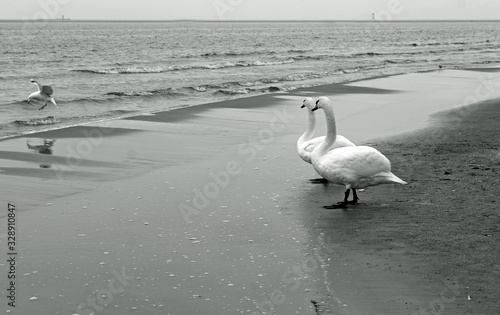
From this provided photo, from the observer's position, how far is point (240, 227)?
Result: 7156mm

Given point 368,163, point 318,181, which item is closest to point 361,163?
point 368,163

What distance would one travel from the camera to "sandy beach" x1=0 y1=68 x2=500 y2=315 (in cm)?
537

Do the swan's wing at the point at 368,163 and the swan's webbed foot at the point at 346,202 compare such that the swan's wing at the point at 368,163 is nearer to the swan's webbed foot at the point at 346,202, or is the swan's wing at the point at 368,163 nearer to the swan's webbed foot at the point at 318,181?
the swan's webbed foot at the point at 346,202

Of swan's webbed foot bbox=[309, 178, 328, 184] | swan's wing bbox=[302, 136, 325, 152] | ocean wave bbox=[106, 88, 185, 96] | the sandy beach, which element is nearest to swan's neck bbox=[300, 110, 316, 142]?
swan's wing bbox=[302, 136, 325, 152]

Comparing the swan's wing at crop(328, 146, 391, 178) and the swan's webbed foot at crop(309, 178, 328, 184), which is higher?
the swan's wing at crop(328, 146, 391, 178)

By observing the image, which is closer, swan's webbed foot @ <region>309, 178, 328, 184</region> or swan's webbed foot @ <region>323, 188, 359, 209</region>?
swan's webbed foot @ <region>323, 188, 359, 209</region>

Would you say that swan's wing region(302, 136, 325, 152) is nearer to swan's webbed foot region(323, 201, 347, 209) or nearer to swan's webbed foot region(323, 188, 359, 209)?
swan's webbed foot region(323, 188, 359, 209)

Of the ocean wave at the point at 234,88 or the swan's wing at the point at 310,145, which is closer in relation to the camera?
the swan's wing at the point at 310,145

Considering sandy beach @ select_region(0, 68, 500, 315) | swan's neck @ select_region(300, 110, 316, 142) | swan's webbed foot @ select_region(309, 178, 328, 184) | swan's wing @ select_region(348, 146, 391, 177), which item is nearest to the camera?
sandy beach @ select_region(0, 68, 500, 315)

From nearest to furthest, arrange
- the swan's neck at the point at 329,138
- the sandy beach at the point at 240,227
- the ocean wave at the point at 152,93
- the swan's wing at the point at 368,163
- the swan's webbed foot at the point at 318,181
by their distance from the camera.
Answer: the sandy beach at the point at 240,227, the swan's wing at the point at 368,163, the swan's neck at the point at 329,138, the swan's webbed foot at the point at 318,181, the ocean wave at the point at 152,93

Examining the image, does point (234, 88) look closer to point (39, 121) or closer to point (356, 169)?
point (39, 121)

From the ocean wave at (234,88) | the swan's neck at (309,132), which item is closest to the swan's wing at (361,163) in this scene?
the swan's neck at (309,132)

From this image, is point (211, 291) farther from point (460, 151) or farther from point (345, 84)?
point (345, 84)

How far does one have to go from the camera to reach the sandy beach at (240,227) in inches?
211
